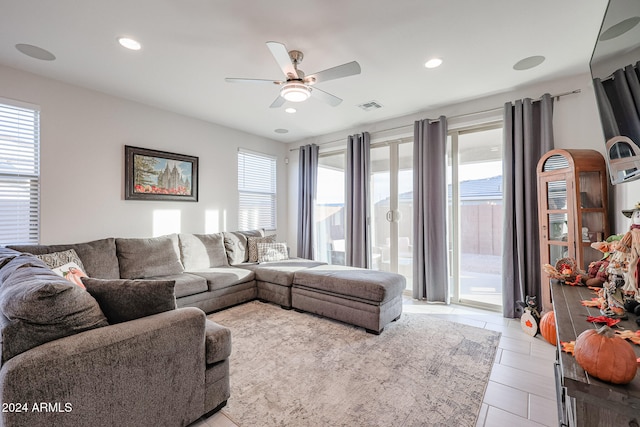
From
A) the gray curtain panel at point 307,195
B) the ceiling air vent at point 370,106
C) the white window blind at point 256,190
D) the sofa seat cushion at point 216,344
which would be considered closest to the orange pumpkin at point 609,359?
the sofa seat cushion at point 216,344

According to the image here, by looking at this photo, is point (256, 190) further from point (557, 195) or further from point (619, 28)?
point (619, 28)

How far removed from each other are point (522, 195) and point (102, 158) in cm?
495

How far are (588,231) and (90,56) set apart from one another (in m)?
4.97

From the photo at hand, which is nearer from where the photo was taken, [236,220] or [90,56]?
[90,56]

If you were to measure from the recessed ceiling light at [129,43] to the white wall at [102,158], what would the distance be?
1352 mm

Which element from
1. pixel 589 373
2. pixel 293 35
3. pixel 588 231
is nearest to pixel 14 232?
pixel 293 35

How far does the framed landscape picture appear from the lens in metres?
3.59

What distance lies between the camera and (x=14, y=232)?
2812 millimetres

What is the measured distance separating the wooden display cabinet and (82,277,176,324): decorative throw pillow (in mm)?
3504

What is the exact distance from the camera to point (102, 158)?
11.0 ft

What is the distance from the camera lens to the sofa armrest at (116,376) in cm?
106

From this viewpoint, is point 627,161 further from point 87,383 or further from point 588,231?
point 87,383

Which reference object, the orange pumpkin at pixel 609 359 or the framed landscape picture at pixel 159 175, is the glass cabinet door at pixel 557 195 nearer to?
the orange pumpkin at pixel 609 359

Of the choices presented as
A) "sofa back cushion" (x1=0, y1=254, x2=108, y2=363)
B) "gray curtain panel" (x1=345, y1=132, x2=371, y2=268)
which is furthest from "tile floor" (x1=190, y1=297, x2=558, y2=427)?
"gray curtain panel" (x1=345, y1=132, x2=371, y2=268)
